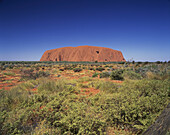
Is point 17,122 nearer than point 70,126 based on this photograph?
No

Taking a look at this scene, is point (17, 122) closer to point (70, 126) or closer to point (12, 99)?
point (70, 126)

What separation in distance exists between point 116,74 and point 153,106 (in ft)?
19.5

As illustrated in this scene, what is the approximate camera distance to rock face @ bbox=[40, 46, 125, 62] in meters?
107

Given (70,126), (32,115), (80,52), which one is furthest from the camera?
(80,52)

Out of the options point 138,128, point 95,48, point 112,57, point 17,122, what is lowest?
point 138,128

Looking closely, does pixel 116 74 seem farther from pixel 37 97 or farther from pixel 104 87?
pixel 37 97

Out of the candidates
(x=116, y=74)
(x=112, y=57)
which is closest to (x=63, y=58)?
(x=112, y=57)

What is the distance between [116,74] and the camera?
8.63 meters

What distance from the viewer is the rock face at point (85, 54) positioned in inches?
4208

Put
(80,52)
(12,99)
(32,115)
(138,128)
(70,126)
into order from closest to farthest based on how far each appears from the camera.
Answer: (70,126) → (138,128) → (32,115) → (12,99) → (80,52)

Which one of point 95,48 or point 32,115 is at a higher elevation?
point 95,48

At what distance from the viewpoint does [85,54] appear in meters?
109

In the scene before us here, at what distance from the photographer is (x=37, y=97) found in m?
3.67

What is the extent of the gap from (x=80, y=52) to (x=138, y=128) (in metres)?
109
